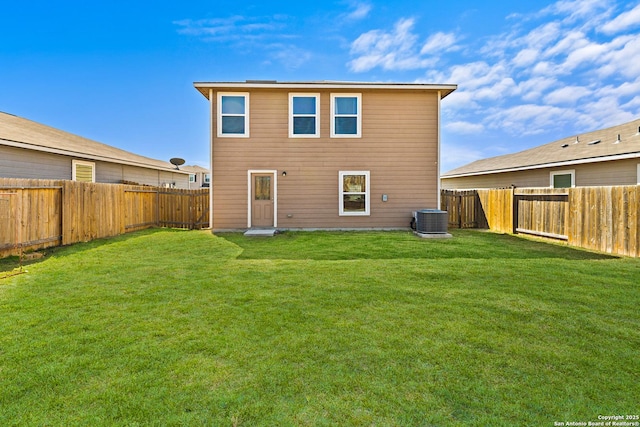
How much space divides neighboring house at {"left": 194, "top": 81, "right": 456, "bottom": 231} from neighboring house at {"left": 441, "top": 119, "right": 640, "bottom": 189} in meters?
6.12

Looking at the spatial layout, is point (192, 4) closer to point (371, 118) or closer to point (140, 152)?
point (371, 118)

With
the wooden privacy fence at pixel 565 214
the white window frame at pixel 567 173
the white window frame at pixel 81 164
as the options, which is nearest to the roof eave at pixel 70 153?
the white window frame at pixel 81 164

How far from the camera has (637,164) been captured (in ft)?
34.5

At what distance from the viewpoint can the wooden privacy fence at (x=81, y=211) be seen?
6762mm

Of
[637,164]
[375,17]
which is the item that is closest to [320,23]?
[375,17]

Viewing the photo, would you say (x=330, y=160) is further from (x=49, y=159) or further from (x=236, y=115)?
(x=49, y=159)

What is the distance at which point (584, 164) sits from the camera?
1250 cm

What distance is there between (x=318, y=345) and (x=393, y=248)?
5506 millimetres

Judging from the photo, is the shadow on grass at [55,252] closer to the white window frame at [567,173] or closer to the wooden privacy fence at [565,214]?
the wooden privacy fence at [565,214]

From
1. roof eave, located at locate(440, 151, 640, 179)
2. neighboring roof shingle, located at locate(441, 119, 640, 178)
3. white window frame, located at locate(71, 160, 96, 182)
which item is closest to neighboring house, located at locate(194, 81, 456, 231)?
roof eave, located at locate(440, 151, 640, 179)

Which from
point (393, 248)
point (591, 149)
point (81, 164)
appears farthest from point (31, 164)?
point (591, 149)

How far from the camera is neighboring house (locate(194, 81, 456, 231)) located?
11492mm

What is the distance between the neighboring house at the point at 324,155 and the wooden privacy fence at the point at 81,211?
8.54 ft

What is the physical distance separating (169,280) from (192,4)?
1314 centimetres
